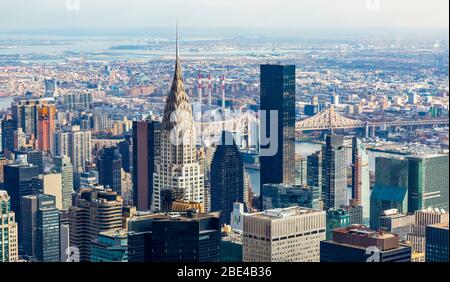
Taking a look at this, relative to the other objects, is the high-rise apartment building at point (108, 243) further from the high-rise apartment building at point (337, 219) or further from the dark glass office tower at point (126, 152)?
the dark glass office tower at point (126, 152)

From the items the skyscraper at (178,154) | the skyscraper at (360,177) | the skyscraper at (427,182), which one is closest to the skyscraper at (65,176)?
the skyscraper at (178,154)

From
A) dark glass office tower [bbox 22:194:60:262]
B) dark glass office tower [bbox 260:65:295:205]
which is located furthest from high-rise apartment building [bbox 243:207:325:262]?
dark glass office tower [bbox 260:65:295:205]

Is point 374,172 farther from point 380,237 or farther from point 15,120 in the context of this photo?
point 15,120

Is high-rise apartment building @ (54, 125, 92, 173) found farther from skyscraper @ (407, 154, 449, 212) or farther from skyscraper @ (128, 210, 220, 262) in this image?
skyscraper @ (407, 154, 449, 212)

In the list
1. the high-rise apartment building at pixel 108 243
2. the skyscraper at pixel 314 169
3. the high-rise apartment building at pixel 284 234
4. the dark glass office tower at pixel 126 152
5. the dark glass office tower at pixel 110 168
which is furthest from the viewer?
the skyscraper at pixel 314 169

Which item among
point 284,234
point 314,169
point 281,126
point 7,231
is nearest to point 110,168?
point 7,231

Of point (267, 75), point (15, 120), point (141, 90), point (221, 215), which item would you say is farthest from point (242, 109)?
point (15, 120)
